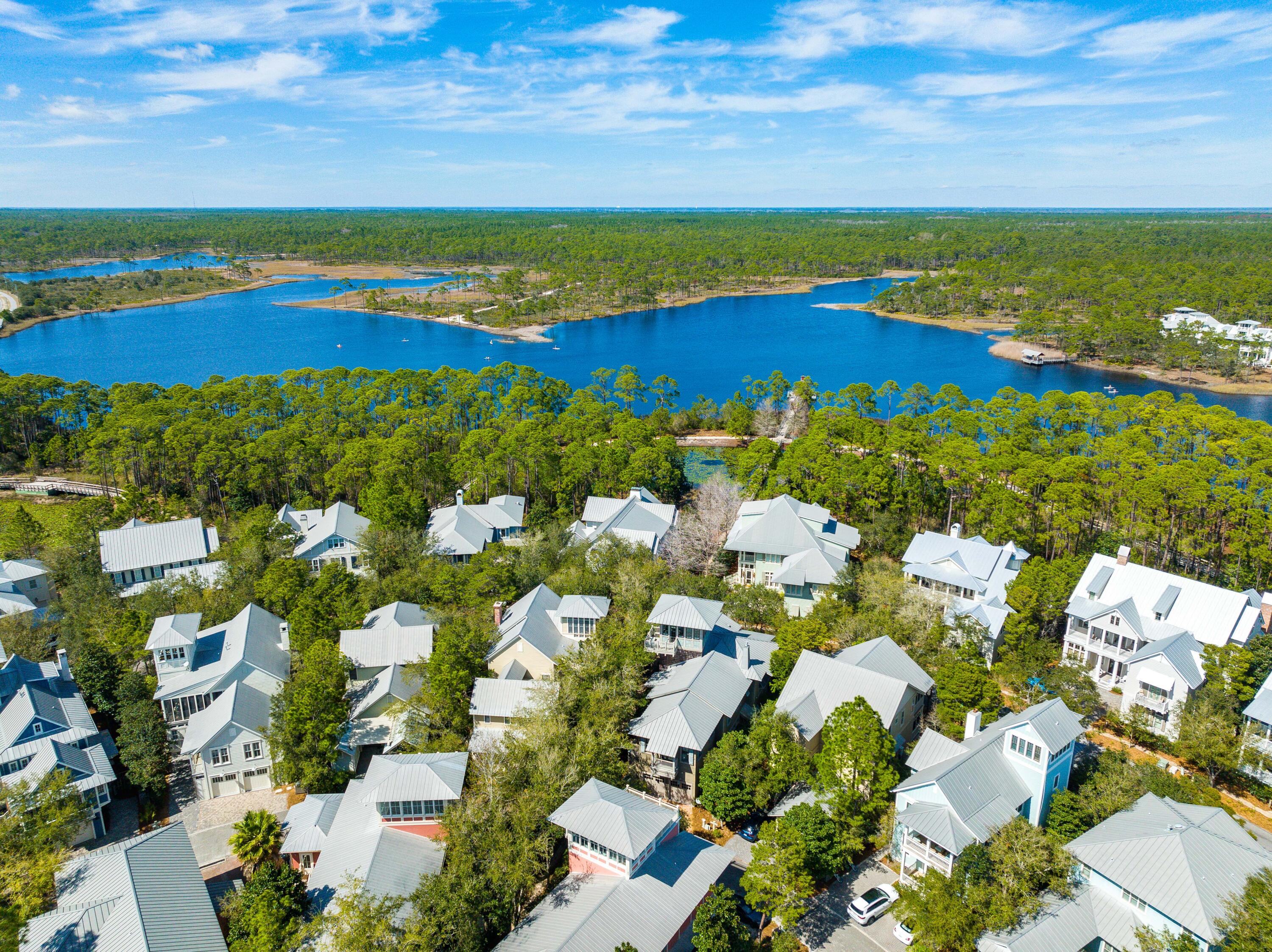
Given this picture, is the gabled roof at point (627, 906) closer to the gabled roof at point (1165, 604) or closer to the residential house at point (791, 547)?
the residential house at point (791, 547)

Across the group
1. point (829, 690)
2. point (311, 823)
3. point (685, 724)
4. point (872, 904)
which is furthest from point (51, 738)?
point (872, 904)

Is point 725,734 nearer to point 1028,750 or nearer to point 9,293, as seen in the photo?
point 1028,750

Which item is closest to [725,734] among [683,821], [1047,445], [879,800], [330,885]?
[683,821]

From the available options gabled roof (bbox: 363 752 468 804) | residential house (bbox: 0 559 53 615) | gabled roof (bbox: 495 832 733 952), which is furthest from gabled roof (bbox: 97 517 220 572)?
gabled roof (bbox: 495 832 733 952)

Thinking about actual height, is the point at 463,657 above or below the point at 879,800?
above

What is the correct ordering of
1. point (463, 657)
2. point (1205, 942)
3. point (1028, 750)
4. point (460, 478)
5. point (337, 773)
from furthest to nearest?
1. point (460, 478)
2. point (463, 657)
3. point (337, 773)
4. point (1028, 750)
5. point (1205, 942)

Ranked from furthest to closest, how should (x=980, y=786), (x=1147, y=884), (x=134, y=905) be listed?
(x=980, y=786) < (x=1147, y=884) < (x=134, y=905)

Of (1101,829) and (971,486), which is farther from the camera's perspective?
(971,486)

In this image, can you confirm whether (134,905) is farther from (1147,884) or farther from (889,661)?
(1147,884)
